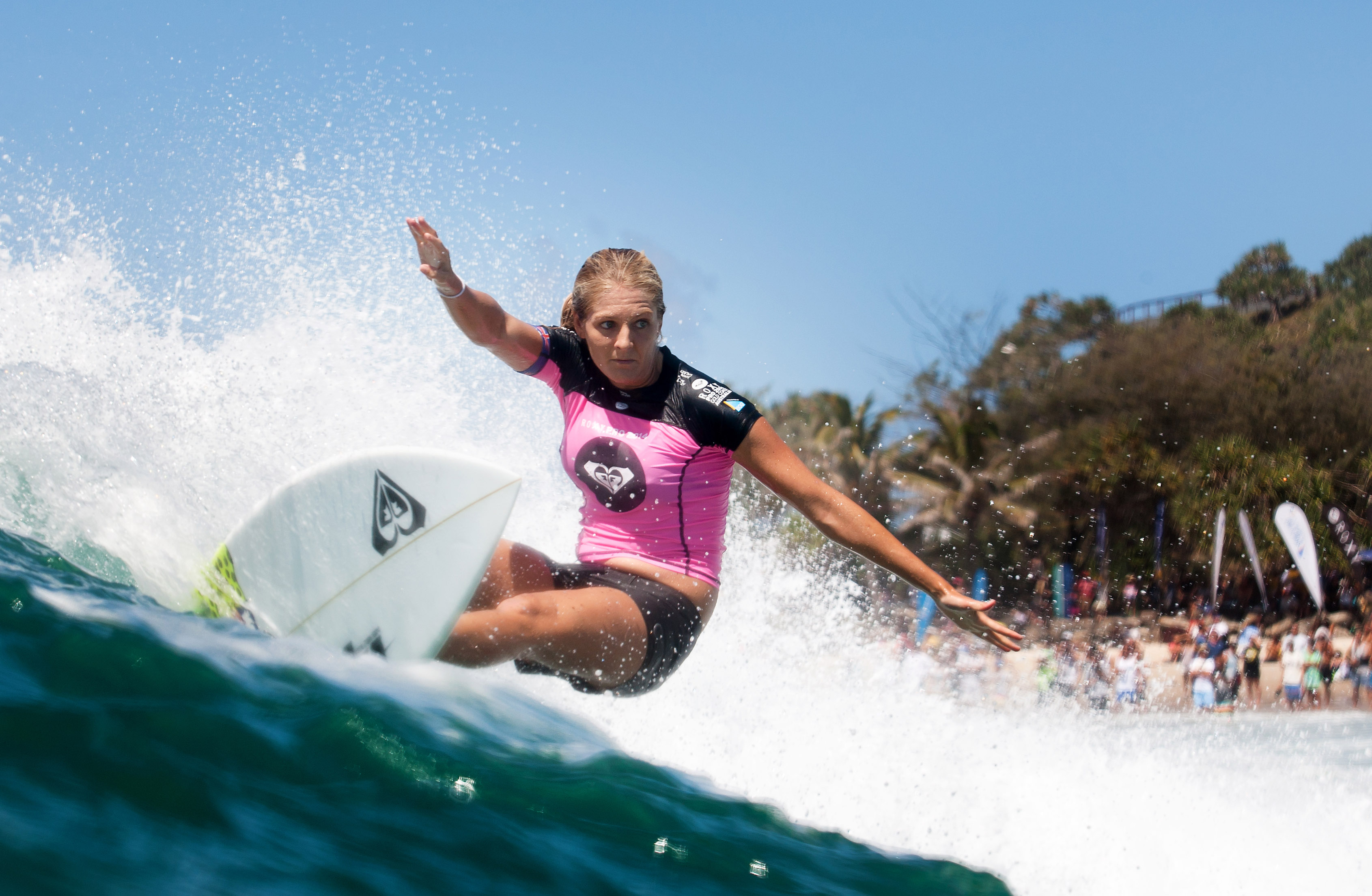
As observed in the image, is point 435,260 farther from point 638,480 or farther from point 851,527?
point 851,527

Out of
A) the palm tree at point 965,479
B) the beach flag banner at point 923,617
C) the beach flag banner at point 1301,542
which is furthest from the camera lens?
the palm tree at point 965,479

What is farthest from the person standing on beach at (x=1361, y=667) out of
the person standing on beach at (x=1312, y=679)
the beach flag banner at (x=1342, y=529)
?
the beach flag banner at (x=1342, y=529)

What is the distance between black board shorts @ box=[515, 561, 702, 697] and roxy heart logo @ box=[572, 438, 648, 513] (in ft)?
0.82

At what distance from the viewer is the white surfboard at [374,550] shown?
3.39 meters

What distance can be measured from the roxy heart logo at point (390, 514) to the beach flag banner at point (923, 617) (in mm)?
11176

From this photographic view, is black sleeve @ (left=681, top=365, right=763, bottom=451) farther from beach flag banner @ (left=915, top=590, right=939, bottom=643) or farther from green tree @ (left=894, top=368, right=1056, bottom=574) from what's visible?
green tree @ (left=894, top=368, right=1056, bottom=574)

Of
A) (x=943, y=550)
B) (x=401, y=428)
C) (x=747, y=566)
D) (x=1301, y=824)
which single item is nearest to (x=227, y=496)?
(x=401, y=428)

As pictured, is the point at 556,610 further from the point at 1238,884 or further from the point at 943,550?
the point at 943,550

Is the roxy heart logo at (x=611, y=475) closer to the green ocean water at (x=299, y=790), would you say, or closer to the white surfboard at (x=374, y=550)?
the white surfboard at (x=374, y=550)

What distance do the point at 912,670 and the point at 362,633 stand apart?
9.33 meters

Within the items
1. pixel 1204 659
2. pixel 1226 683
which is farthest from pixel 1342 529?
pixel 1226 683

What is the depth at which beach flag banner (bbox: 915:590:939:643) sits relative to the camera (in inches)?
573

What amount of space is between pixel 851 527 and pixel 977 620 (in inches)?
20.9

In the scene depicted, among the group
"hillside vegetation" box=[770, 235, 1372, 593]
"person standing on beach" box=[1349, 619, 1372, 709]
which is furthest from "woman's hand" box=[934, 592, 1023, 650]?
"hillside vegetation" box=[770, 235, 1372, 593]
